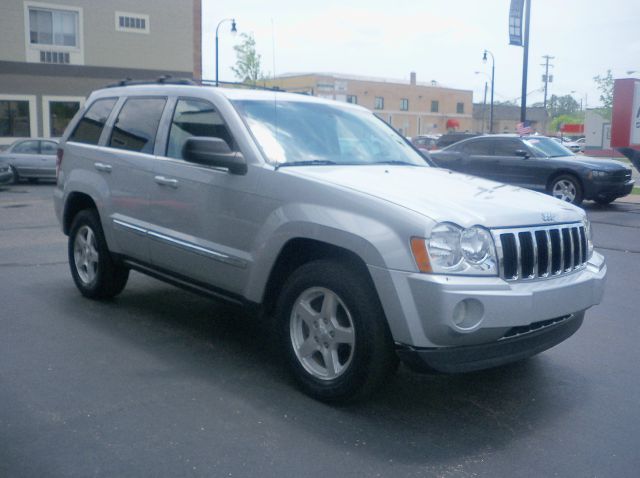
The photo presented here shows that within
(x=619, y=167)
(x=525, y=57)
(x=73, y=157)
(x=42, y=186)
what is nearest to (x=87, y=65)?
(x=42, y=186)

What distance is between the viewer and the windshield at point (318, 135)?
5211 millimetres

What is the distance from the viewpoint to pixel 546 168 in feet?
54.3

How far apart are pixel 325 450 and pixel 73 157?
4320 mm

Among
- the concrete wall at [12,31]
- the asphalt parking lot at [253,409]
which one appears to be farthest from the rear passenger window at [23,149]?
the asphalt parking lot at [253,409]

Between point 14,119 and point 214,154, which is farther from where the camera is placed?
point 14,119

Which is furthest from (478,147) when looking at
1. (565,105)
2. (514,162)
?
(565,105)

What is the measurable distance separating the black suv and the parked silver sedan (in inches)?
471

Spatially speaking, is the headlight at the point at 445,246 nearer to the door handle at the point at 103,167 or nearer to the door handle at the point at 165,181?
the door handle at the point at 165,181

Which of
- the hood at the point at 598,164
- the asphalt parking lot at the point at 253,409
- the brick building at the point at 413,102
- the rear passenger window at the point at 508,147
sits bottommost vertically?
the asphalt parking lot at the point at 253,409

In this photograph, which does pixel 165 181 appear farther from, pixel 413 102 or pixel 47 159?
pixel 413 102

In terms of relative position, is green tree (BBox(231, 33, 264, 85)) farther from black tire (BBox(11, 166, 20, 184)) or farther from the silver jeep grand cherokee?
the silver jeep grand cherokee

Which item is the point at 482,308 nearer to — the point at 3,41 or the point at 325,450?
the point at 325,450

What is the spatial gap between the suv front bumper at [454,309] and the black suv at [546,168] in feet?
39.0

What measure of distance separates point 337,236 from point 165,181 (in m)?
1.91
